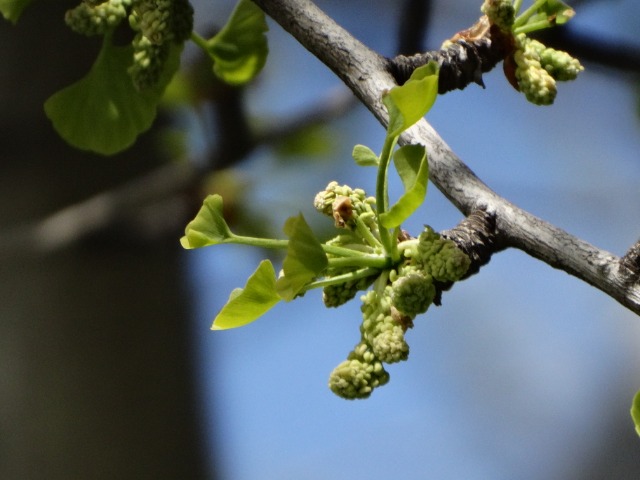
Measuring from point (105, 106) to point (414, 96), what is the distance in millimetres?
378

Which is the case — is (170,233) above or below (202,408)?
above

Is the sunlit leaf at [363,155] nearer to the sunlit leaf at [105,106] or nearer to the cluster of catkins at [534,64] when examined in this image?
the cluster of catkins at [534,64]

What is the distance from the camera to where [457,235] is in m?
0.50

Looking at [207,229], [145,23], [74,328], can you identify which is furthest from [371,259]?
[74,328]

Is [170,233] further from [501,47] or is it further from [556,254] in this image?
[556,254]

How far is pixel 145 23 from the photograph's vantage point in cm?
58

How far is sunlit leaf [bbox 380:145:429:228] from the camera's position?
1.53 ft

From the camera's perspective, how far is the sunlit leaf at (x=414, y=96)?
0.43 metres

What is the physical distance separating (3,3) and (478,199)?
41 centimetres

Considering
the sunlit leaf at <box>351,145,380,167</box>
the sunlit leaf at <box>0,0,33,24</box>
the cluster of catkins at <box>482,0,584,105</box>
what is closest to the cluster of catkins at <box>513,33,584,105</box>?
the cluster of catkins at <box>482,0,584,105</box>

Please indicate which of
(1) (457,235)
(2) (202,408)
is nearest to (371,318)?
(1) (457,235)

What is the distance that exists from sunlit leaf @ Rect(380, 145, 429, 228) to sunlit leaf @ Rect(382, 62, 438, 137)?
0.8 inches

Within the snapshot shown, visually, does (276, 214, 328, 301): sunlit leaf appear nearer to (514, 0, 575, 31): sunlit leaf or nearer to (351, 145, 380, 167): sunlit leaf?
(351, 145, 380, 167): sunlit leaf

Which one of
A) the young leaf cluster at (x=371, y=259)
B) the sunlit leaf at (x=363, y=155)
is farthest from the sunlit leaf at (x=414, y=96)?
the sunlit leaf at (x=363, y=155)
